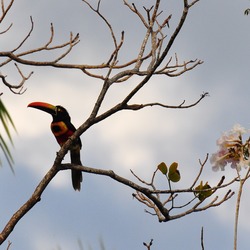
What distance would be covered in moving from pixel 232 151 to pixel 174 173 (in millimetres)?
1098

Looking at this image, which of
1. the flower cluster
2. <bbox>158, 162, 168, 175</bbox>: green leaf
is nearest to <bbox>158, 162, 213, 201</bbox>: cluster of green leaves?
<bbox>158, 162, 168, 175</bbox>: green leaf

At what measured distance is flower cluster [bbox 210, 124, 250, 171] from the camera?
3996 millimetres

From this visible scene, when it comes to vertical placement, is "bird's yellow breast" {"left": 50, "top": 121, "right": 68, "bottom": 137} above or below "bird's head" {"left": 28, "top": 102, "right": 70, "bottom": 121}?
below

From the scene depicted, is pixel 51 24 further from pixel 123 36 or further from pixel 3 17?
pixel 123 36

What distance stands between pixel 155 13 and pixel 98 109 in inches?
53.9

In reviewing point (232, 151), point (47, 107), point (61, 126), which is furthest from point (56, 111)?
point (232, 151)

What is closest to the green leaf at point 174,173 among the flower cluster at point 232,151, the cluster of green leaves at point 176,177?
the cluster of green leaves at point 176,177

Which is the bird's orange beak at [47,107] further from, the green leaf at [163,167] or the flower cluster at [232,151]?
the flower cluster at [232,151]

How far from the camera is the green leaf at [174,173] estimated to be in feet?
16.5

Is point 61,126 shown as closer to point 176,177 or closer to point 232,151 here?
point 176,177

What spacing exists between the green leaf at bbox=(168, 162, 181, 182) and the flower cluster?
0.93 meters

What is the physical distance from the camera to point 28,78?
6.79 metres

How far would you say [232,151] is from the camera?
4055 mm

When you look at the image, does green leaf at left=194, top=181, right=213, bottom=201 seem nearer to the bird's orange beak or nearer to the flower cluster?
the flower cluster
